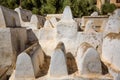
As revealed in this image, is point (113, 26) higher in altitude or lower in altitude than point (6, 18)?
lower

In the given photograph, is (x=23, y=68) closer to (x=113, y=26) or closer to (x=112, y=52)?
(x=112, y=52)

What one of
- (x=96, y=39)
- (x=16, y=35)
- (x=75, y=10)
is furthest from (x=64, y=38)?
(x=75, y=10)

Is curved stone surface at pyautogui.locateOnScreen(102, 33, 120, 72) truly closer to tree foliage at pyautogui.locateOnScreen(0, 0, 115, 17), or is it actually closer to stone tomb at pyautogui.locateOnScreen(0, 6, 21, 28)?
stone tomb at pyautogui.locateOnScreen(0, 6, 21, 28)

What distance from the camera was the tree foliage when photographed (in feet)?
94.7

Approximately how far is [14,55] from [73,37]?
9.73 ft

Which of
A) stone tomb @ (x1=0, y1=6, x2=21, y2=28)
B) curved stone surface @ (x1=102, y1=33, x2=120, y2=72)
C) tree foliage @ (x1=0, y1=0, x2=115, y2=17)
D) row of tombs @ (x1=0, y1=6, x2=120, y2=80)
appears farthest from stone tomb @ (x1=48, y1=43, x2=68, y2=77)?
tree foliage @ (x1=0, y1=0, x2=115, y2=17)

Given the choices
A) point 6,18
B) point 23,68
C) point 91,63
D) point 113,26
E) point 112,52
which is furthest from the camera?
point 113,26

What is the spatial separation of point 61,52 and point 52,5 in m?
21.9

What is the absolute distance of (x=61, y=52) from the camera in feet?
27.1

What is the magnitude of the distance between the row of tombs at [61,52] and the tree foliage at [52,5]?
14821 mm

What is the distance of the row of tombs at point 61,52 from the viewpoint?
26.6ft

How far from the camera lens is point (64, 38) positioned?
11852 mm

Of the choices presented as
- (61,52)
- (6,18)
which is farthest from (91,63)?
(6,18)

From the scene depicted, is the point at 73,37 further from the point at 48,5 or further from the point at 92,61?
the point at 48,5
